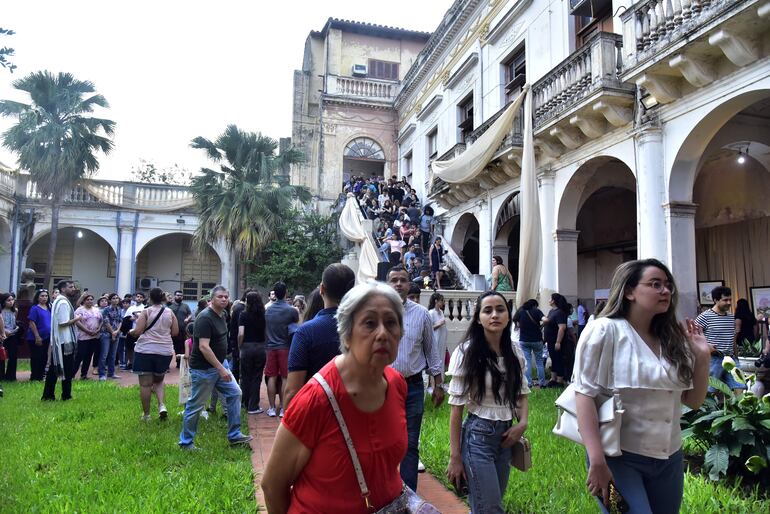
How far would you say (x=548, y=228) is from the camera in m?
12.2

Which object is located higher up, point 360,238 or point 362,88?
point 362,88

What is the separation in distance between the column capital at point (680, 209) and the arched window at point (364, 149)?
18415mm

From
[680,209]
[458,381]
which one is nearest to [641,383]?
[458,381]

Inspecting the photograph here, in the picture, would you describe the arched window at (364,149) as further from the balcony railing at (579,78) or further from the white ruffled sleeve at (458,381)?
the white ruffled sleeve at (458,381)

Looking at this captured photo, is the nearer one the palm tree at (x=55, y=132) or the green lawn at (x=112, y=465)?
the green lawn at (x=112, y=465)

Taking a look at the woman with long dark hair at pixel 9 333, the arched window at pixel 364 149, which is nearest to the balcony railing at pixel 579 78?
the woman with long dark hair at pixel 9 333

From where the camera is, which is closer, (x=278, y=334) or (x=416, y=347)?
(x=416, y=347)

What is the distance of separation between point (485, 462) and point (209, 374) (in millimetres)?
3759

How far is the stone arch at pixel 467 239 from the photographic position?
1773 cm

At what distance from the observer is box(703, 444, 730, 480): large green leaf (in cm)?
432

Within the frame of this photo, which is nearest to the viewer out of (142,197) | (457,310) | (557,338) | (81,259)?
(557,338)

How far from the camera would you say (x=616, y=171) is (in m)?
12.4

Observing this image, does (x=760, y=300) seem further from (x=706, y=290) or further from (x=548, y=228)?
(x=548, y=228)

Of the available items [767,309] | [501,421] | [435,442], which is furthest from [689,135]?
[501,421]
